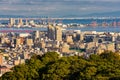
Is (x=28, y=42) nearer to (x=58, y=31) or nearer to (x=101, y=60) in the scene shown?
(x=58, y=31)

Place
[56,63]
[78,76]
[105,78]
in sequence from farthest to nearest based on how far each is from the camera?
[56,63] → [78,76] → [105,78]

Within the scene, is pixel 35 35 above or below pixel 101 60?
below

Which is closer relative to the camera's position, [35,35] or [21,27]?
[35,35]

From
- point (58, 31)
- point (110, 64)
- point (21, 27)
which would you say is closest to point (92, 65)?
point (110, 64)

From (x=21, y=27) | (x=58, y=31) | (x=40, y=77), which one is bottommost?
(x=21, y=27)

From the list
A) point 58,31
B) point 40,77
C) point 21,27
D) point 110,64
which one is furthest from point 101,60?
point 21,27

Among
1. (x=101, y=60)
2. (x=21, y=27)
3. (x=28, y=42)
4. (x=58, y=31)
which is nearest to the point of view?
(x=101, y=60)
